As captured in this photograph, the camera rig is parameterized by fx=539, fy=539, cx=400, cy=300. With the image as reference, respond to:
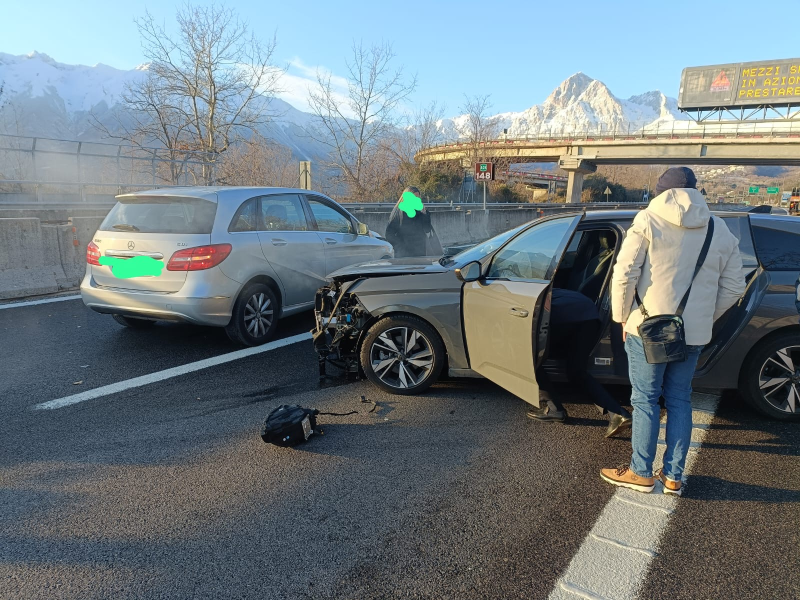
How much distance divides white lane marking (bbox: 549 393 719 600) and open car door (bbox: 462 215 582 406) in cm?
89

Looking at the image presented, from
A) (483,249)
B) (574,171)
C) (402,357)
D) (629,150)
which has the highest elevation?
(629,150)

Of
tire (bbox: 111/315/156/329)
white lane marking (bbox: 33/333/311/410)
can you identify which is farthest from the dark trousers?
tire (bbox: 111/315/156/329)

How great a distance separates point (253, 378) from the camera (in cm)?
489

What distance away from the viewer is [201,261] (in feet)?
17.5

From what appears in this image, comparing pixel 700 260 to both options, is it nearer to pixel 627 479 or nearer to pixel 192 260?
pixel 627 479

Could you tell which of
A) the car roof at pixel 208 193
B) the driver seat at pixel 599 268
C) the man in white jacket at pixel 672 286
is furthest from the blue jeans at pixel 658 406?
the car roof at pixel 208 193

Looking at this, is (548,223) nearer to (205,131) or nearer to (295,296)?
(295,296)

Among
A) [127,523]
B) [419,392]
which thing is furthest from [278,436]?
[419,392]

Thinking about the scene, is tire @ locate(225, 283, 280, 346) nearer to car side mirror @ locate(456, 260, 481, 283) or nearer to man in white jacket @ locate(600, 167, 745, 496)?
car side mirror @ locate(456, 260, 481, 283)

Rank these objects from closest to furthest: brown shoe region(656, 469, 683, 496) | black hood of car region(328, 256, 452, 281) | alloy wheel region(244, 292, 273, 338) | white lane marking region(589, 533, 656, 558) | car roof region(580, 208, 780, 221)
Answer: white lane marking region(589, 533, 656, 558) → brown shoe region(656, 469, 683, 496) → car roof region(580, 208, 780, 221) → black hood of car region(328, 256, 452, 281) → alloy wheel region(244, 292, 273, 338)

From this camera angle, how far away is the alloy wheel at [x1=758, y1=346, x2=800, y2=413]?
3898mm

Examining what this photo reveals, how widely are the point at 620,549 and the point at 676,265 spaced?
1.44 metres

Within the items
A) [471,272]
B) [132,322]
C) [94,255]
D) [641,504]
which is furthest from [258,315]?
[641,504]

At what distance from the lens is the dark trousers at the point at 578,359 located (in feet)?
12.6
